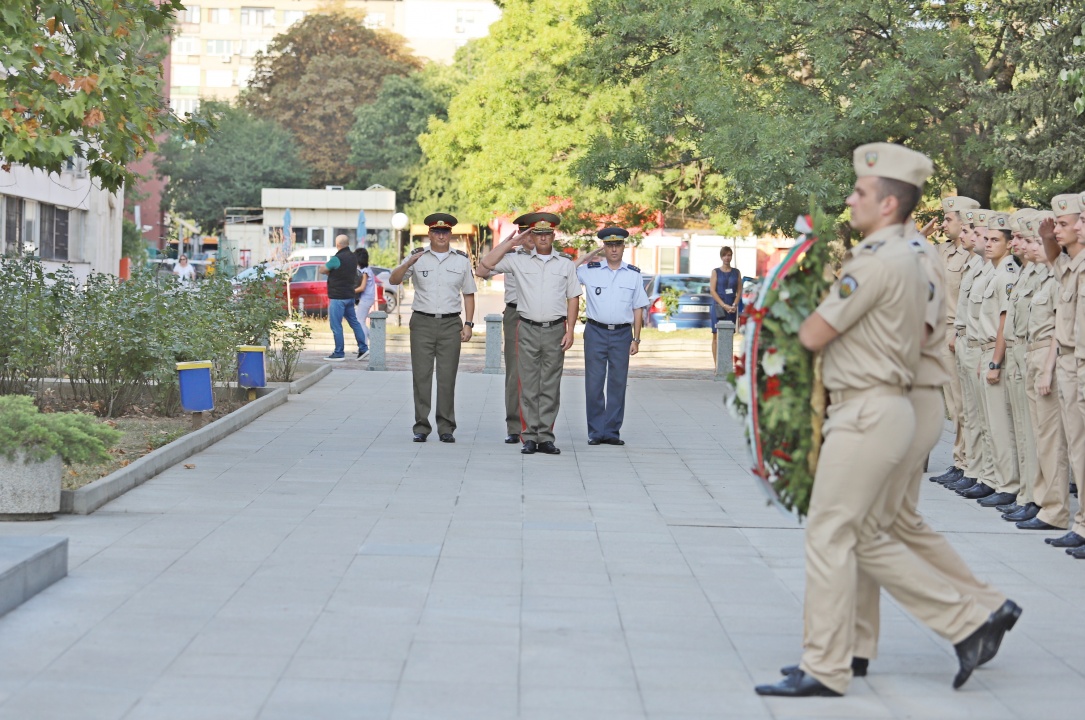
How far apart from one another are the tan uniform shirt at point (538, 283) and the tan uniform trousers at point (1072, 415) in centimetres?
520

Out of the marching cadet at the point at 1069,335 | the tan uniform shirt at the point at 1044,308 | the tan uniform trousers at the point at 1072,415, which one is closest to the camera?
the marching cadet at the point at 1069,335

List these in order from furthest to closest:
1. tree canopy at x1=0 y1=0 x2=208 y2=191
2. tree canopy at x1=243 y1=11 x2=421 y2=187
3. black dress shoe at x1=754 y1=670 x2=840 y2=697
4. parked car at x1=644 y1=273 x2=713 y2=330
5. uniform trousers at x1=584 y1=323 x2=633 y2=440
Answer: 1. tree canopy at x1=243 y1=11 x2=421 y2=187
2. parked car at x1=644 y1=273 x2=713 y2=330
3. uniform trousers at x1=584 y1=323 x2=633 y2=440
4. tree canopy at x1=0 y1=0 x2=208 y2=191
5. black dress shoe at x1=754 y1=670 x2=840 y2=697

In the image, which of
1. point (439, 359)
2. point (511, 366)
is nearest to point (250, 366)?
point (439, 359)

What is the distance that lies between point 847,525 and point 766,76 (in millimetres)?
17254

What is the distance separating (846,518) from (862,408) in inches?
16.2

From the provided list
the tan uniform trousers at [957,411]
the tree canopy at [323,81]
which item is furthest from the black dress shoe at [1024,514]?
the tree canopy at [323,81]

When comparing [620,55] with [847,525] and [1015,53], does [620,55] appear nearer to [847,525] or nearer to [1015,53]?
[1015,53]

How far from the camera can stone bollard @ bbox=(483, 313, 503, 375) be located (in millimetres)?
24469

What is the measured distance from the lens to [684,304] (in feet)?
117

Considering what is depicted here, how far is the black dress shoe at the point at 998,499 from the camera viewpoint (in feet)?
36.0

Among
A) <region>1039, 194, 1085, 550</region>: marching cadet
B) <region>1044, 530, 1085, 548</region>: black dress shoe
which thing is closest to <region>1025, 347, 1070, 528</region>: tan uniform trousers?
<region>1039, 194, 1085, 550</region>: marching cadet

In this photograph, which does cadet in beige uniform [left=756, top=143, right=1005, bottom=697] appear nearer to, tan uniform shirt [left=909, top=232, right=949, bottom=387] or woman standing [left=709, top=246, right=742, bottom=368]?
tan uniform shirt [left=909, top=232, right=949, bottom=387]

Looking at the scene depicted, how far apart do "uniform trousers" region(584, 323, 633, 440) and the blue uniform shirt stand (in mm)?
122

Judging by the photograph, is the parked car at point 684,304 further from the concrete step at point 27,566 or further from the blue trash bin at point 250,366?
the concrete step at point 27,566
